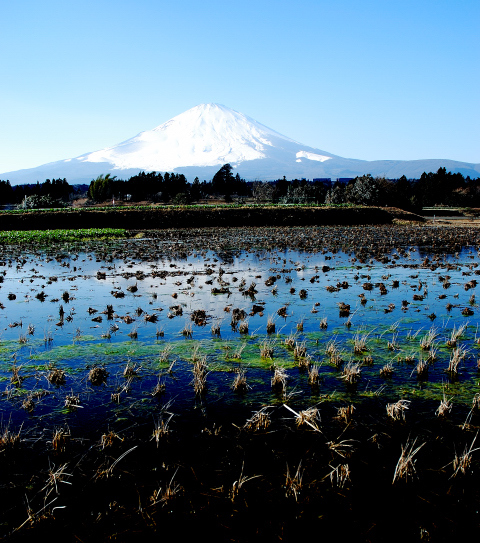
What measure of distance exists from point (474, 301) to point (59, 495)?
38.4ft

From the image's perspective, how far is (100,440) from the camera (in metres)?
5.53

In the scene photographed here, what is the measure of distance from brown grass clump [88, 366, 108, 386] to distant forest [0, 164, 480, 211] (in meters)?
55.0

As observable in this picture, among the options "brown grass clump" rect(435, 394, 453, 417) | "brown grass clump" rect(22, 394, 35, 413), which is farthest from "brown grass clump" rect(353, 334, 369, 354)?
"brown grass clump" rect(22, 394, 35, 413)

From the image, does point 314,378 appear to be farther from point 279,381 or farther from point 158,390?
point 158,390

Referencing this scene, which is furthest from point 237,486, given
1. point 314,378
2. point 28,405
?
point 28,405

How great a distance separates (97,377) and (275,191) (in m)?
71.8

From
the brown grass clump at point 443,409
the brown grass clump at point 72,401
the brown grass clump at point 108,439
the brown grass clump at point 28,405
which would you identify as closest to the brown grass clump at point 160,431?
the brown grass clump at point 108,439

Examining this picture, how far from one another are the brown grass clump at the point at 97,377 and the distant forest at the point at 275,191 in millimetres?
55036

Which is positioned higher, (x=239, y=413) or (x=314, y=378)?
(x=314, y=378)

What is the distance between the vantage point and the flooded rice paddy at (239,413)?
4406mm

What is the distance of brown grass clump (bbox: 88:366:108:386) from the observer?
7.26 metres

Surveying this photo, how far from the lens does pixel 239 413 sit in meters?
6.27

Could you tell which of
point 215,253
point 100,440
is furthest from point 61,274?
point 100,440

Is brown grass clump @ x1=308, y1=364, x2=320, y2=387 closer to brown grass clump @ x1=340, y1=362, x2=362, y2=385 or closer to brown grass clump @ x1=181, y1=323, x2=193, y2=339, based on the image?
brown grass clump @ x1=340, y1=362, x2=362, y2=385
